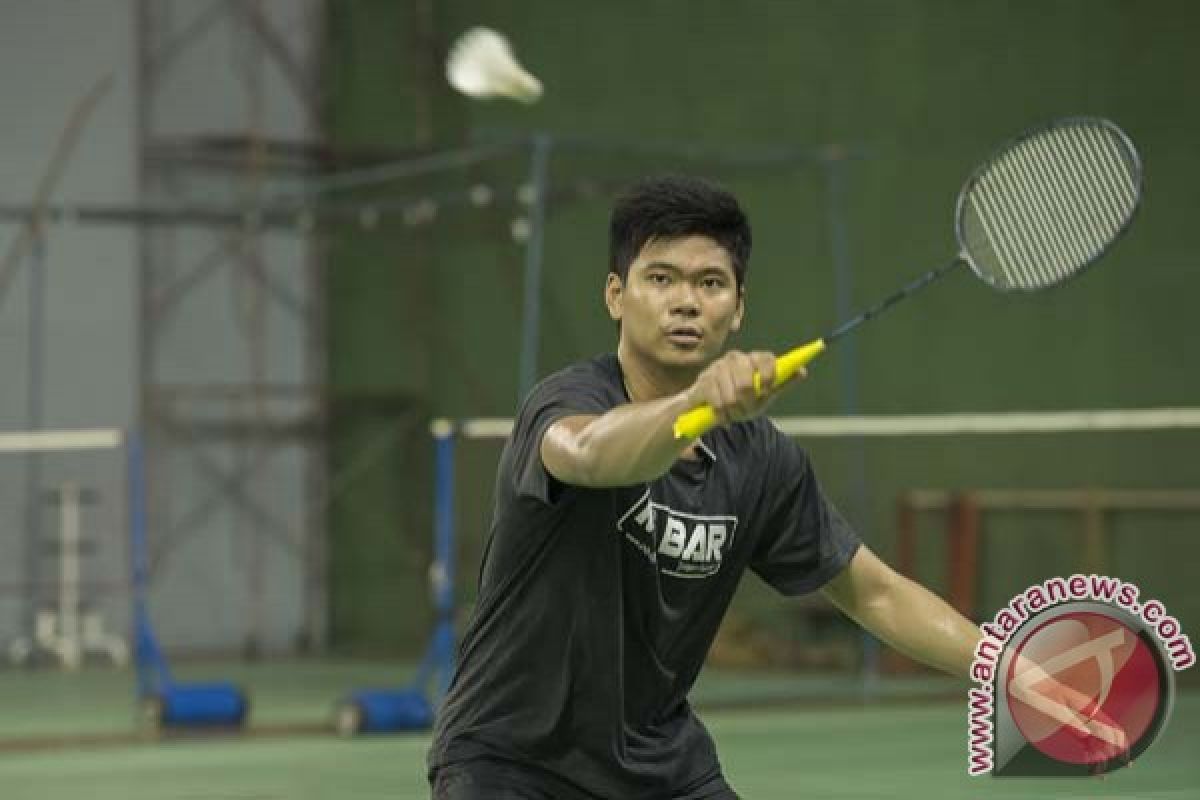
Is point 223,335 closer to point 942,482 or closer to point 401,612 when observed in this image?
point 401,612

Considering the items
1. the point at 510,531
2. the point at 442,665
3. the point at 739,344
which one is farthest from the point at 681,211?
the point at 739,344

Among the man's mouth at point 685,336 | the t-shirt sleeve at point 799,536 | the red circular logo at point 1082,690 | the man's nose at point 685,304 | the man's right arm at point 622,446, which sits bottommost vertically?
the red circular logo at point 1082,690

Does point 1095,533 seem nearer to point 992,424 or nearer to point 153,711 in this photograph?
point 992,424

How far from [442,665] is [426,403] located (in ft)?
22.9

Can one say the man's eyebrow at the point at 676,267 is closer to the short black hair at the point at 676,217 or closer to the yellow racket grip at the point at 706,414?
the short black hair at the point at 676,217

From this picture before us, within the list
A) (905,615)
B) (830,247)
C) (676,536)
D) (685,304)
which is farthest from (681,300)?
(830,247)

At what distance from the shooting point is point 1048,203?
480cm

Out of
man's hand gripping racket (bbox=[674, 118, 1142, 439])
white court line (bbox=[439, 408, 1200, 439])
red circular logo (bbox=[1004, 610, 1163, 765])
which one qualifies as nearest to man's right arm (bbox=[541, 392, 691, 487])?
red circular logo (bbox=[1004, 610, 1163, 765])

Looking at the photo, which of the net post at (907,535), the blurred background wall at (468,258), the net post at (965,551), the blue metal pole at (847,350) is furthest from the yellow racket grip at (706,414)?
the net post at (907,535)

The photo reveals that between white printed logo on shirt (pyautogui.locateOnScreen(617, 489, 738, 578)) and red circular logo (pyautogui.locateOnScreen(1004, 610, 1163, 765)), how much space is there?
0.58 metres

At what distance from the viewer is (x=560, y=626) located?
3.96 meters

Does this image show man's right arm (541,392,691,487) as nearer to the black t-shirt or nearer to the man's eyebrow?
the black t-shirt

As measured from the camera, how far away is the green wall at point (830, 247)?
13.3m

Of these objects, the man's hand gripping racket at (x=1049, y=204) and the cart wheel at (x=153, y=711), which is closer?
the man's hand gripping racket at (x=1049, y=204)
